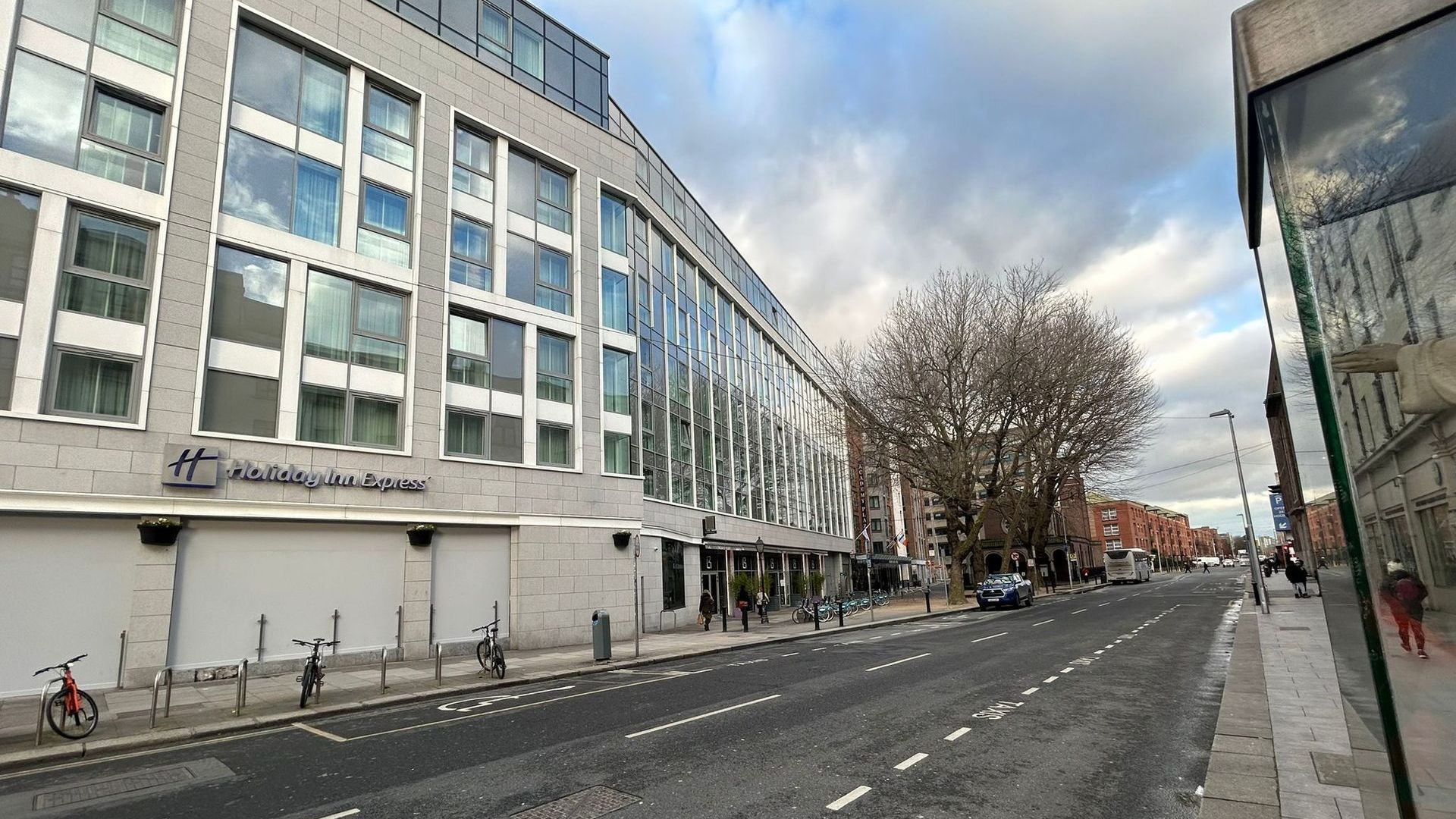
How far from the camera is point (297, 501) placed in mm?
17141

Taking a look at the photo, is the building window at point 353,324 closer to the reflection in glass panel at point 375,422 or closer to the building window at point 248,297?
the building window at point 248,297

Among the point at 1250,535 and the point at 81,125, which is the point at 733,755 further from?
the point at 1250,535

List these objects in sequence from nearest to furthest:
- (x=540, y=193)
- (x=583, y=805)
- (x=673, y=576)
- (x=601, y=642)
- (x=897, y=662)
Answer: (x=583, y=805), (x=897, y=662), (x=601, y=642), (x=540, y=193), (x=673, y=576)

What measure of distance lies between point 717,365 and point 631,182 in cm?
1375

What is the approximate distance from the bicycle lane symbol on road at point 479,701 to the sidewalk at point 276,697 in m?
1.01

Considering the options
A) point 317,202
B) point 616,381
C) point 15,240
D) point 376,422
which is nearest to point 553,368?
point 616,381

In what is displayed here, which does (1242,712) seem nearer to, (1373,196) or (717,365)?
(1373,196)

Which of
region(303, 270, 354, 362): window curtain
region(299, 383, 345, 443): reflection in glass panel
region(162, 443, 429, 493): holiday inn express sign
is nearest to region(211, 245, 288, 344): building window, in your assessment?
region(303, 270, 354, 362): window curtain

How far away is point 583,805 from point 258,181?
1870 cm

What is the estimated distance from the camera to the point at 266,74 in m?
18.7

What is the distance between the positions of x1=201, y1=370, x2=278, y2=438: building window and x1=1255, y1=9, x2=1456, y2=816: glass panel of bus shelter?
777 inches

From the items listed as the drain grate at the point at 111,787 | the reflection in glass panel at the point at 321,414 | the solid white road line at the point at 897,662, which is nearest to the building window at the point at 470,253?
the reflection in glass panel at the point at 321,414

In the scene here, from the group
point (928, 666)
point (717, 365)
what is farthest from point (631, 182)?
point (928, 666)

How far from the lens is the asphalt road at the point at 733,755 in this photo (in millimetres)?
6344
